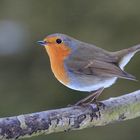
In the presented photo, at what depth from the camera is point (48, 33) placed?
8039 millimetres

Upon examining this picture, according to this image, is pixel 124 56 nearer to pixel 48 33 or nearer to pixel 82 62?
pixel 82 62

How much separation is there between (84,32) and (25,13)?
Result: 1025 millimetres

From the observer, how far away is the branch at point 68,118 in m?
3.73

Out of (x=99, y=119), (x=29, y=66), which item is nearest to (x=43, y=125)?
(x=99, y=119)

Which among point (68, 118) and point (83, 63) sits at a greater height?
point (83, 63)

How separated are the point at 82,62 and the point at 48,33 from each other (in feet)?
11.6

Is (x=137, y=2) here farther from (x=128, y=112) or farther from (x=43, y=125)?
(x=43, y=125)

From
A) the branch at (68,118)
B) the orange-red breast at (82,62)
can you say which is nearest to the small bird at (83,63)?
the orange-red breast at (82,62)

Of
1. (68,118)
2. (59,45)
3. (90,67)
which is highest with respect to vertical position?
(59,45)

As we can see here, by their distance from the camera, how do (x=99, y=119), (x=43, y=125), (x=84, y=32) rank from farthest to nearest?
(x=84, y=32) < (x=99, y=119) < (x=43, y=125)

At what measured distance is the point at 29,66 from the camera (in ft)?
26.0

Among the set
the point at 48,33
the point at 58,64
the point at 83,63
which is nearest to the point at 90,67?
the point at 83,63

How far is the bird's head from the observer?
444cm

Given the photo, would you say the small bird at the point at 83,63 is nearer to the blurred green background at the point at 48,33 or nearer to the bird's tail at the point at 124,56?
the bird's tail at the point at 124,56
